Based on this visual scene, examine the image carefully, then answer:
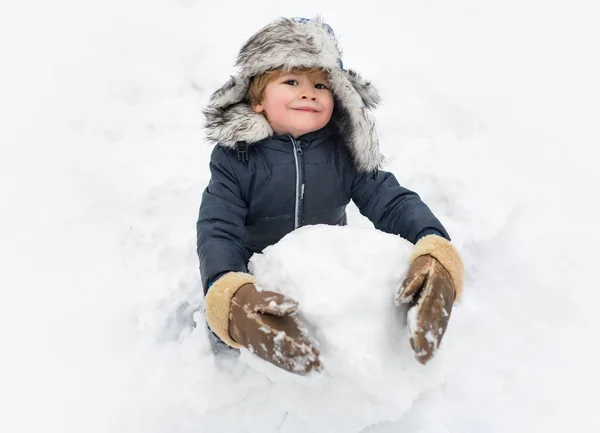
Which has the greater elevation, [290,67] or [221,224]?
[290,67]

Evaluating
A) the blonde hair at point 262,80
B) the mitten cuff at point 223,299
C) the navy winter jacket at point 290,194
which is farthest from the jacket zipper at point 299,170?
the mitten cuff at point 223,299

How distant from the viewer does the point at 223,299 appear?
3.68 feet

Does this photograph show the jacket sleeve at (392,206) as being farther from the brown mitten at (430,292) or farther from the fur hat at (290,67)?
the brown mitten at (430,292)

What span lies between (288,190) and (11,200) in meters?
1.66

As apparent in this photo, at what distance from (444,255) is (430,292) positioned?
0.51ft

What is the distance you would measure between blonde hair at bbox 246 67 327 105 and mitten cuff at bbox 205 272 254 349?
618 mm

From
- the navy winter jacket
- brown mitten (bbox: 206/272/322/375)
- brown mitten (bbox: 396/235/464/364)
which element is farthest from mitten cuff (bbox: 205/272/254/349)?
brown mitten (bbox: 396/235/464/364)

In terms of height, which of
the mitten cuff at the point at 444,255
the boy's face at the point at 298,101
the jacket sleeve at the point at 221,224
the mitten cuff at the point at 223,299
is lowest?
the mitten cuff at the point at 223,299

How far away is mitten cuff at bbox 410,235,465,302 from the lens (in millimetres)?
1180

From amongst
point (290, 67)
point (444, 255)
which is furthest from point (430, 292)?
point (290, 67)

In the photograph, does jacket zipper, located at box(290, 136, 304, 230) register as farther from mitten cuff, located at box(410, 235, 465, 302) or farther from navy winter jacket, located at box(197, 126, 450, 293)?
mitten cuff, located at box(410, 235, 465, 302)

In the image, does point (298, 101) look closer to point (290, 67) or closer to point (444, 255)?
point (290, 67)

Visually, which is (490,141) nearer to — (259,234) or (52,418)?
(259,234)

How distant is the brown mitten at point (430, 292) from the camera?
103 cm
